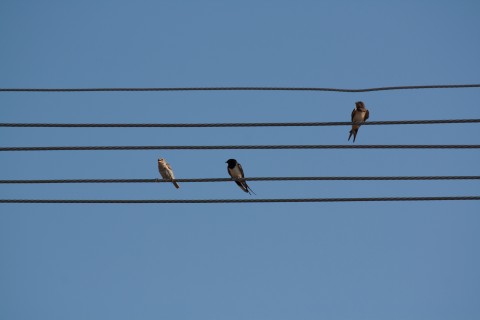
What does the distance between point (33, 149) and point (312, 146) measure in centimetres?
251

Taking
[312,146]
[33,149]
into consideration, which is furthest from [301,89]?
[33,149]

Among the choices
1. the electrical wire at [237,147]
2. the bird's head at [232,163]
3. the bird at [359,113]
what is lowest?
the electrical wire at [237,147]

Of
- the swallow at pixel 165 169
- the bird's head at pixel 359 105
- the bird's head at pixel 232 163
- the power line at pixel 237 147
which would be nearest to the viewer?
the power line at pixel 237 147

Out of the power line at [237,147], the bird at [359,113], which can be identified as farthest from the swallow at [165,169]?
the power line at [237,147]

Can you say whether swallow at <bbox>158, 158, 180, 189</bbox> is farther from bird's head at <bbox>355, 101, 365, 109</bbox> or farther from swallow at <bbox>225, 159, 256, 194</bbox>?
bird's head at <bbox>355, 101, 365, 109</bbox>

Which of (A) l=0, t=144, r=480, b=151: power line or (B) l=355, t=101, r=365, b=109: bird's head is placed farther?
(B) l=355, t=101, r=365, b=109: bird's head

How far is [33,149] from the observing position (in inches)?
289

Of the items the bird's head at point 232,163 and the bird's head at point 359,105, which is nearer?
the bird's head at point 359,105

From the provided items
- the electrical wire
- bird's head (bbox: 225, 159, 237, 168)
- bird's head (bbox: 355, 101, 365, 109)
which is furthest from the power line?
bird's head (bbox: 225, 159, 237, 168)

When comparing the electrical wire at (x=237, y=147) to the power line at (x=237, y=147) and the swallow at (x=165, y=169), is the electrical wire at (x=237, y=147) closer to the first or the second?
the power line at (x=237, y=147)

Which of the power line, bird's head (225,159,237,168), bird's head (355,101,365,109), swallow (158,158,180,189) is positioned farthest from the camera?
bird's head (225,159,237,168)

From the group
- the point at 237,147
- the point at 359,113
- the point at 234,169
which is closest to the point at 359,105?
the point at 359,113

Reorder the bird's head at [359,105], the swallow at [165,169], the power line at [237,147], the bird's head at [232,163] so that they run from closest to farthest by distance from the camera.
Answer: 1. the power line at [237,147]
2. the bird's head at [359,105]
3. the swallow at [165,169]
4. the bird's head at [232,163]

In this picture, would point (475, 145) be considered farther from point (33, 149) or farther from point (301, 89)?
point (33, 149)
